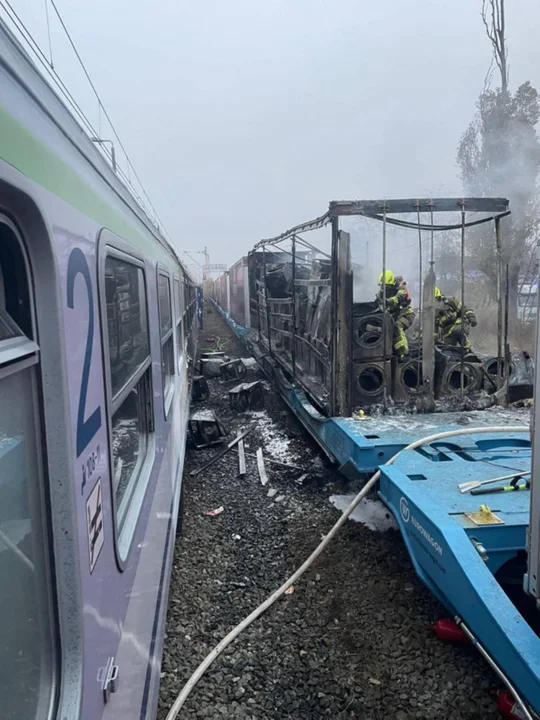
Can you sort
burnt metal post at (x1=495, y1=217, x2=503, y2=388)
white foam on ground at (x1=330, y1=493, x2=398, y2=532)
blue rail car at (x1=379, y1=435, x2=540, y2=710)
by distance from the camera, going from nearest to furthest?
blue rail car at (x1=379, y1=435, x2=540, y2=710) < white foam on ground at (x1=330, y1=493, x2=398, y2=532) < burnt metal post at (x1=495, y1=217, x2=503, y2=388)

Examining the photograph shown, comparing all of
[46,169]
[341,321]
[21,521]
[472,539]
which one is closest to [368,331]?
[341,321]

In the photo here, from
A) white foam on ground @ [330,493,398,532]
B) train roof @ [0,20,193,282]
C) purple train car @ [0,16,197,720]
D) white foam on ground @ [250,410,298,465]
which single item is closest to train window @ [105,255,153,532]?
purple train car @ [0,16,197,720]

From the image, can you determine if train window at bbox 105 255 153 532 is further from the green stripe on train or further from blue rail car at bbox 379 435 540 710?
blue rail car at bbox 379 435 540 710

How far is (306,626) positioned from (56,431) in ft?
8.85

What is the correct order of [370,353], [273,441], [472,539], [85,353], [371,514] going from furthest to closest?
[273,441] < [370,353] < [371,514] < [472,539] < [85,353]

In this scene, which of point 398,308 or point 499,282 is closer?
point 499,282

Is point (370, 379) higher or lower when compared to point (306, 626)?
higher

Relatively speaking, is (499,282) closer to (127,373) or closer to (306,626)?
(306,626)

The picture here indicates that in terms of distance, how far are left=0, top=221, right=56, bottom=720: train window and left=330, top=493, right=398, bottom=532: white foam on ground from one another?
141 inches

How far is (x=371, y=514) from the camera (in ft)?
14.9

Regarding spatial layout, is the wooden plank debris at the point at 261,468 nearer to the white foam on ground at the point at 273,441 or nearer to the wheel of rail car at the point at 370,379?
the white foam on ground at the point at 273,441

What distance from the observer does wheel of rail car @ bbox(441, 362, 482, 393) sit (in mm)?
5582

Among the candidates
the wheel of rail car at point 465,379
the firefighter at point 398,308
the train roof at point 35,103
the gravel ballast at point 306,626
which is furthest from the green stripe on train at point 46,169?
the wheel of rail car at point 465,379

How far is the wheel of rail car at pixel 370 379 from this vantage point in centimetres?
534
